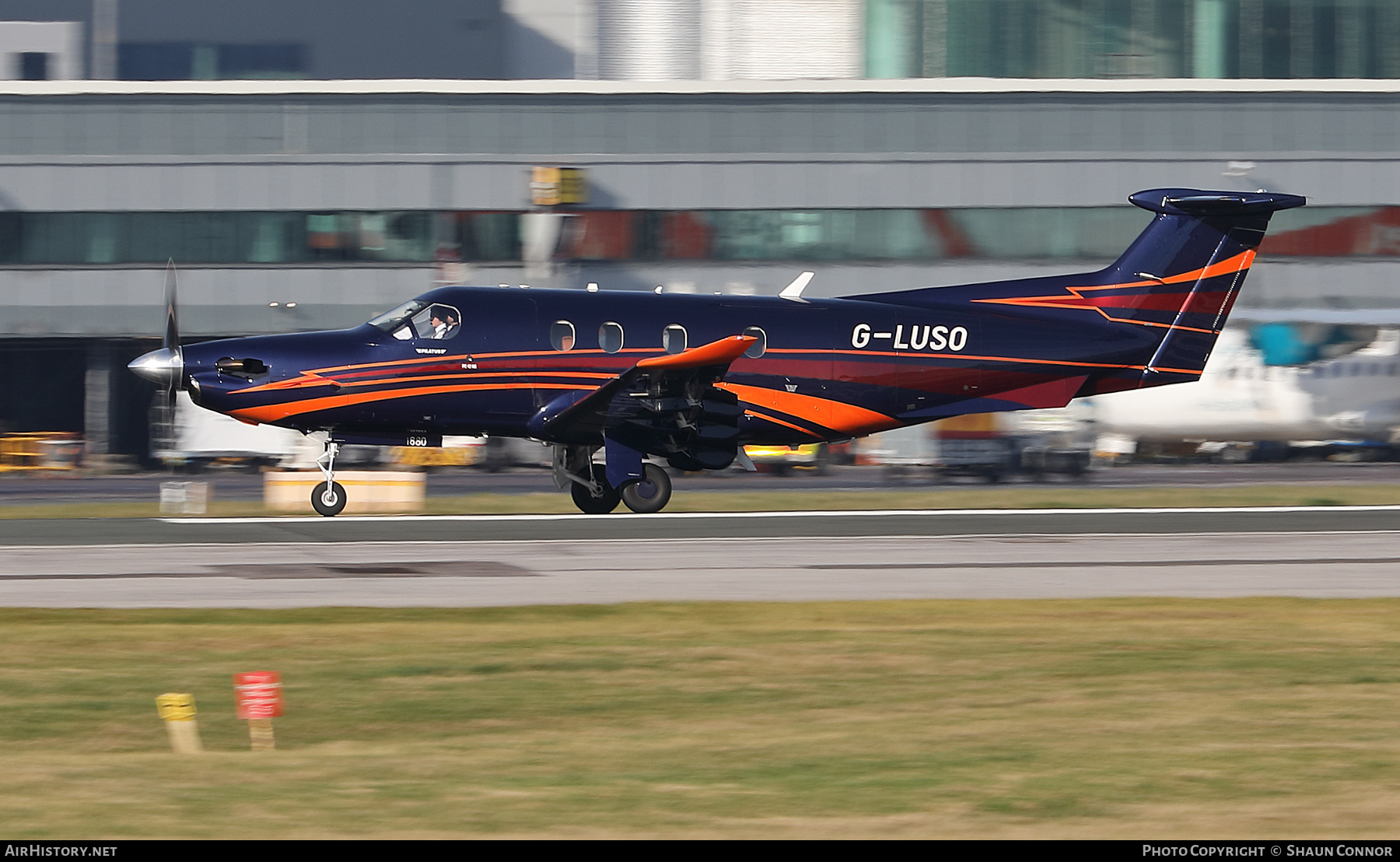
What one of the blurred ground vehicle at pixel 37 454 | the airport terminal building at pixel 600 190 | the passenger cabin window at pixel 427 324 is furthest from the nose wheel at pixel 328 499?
the blurred ground vehicle at pixel 37 454

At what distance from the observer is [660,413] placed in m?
22.5

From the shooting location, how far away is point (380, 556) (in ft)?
59.3

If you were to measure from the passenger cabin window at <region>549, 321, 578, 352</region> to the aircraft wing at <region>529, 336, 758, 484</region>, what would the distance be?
Result: 713 millimetres

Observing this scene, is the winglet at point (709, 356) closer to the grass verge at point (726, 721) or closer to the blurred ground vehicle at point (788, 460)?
the grass verge at point (726, 721)

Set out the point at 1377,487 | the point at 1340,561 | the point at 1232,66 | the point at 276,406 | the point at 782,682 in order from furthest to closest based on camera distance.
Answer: the point at 1232,66 < the point at 1377,487 < the point at 276,406 < the point at 1340,561 < the point at 782,682

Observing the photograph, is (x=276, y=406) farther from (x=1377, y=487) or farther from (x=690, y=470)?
(x=1377, y=487)

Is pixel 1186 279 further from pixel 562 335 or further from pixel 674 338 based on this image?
pixel 562 335

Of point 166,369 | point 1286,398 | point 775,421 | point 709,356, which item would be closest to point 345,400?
point 166,369

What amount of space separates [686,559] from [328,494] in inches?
299

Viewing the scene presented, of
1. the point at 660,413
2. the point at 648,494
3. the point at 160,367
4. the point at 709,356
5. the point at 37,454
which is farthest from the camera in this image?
the point at 37,454

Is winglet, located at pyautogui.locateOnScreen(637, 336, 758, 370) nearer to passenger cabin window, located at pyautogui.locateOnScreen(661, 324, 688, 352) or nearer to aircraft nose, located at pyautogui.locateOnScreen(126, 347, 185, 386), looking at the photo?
passenger cabin window, located at pyautogui.locateOnScreen(661, 324, 688, 352)

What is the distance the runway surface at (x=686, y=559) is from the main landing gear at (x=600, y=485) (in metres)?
0.43

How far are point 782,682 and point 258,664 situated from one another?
3667mm
